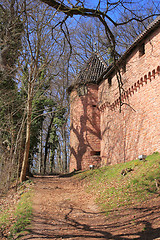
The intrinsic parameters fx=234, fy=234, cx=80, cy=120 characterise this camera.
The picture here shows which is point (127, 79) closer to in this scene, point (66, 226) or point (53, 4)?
point (66, 226)

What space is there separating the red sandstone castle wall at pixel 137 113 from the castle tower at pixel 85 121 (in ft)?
4.65

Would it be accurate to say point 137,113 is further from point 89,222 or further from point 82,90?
point 82,90

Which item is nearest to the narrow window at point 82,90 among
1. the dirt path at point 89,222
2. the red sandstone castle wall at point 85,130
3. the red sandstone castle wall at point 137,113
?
the red sandstone castle wall at point 85,130

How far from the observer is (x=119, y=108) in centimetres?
1627

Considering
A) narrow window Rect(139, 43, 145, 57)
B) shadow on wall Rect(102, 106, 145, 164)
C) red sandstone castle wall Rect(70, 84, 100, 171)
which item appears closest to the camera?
shadow on wall Rect(102, 106, 145, 164)

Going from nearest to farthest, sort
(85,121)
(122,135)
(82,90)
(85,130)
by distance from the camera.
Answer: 1. (122,135)
2. (85,130)
3. (85,121)
4. (82,90)

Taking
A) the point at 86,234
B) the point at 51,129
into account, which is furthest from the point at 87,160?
the point at 86,234

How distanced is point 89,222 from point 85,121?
12.0 m

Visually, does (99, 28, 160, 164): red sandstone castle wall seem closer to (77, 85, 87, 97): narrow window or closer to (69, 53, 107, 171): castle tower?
(69, 53, 107, 171): castle tower

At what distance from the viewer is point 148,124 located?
37.7 feet

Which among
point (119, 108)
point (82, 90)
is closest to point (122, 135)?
point (119, 108)

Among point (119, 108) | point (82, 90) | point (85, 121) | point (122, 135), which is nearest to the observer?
point (122, 135)

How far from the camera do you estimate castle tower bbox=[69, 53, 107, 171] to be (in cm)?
1803

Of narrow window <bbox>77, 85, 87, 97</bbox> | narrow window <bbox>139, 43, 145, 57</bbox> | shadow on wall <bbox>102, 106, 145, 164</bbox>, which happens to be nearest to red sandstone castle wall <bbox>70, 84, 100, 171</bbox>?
narrow window <bbox>77, 85, 87, 97</bbox>
